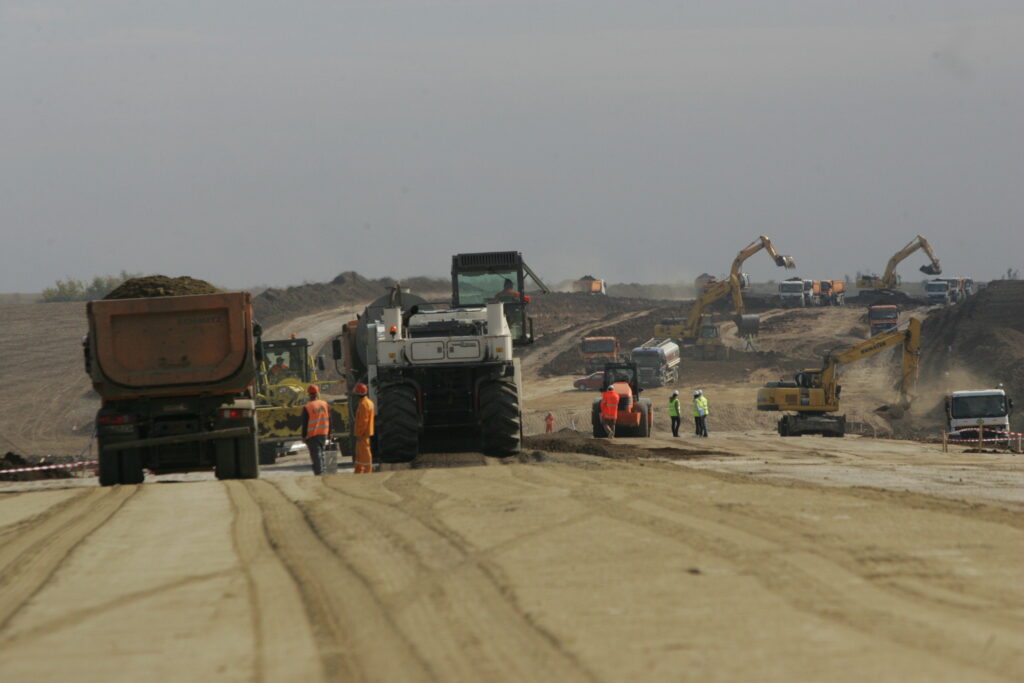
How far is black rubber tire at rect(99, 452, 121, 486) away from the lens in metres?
17.2

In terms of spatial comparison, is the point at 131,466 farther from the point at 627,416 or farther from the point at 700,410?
the point at 700,410

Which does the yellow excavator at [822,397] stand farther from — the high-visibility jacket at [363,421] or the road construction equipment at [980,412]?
the high-visibility jacket at [363,421]

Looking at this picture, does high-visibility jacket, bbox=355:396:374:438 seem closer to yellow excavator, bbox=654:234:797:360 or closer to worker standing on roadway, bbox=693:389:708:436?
worker standing on roadway, bbox=693:389:708:436

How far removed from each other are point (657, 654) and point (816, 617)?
3.79ft

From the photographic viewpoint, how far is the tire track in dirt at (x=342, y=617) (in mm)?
6258

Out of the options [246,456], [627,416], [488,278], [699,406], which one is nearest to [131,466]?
[246,456]

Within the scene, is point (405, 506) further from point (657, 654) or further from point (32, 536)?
point (657, 654)

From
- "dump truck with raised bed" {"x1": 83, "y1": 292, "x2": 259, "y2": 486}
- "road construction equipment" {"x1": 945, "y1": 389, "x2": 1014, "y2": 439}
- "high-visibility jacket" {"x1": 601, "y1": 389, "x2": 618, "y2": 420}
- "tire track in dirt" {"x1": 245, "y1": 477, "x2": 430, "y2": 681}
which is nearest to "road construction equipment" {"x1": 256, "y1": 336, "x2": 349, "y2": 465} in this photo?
"high-visibility jacket" {"x1": 601, "y1": 389, "x2": 618, "y2": 420}

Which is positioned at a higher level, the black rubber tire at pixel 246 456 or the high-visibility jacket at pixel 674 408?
the black rubber tire at pixel 246 456

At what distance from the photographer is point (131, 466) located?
682 inches

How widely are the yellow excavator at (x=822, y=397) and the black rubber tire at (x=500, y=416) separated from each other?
22068 mm

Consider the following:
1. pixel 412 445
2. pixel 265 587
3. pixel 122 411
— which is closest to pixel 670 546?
pixel 265 587

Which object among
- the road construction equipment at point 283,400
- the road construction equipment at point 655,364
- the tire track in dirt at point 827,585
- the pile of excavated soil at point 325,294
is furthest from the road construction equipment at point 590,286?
the tire track in dirt at point 827,585

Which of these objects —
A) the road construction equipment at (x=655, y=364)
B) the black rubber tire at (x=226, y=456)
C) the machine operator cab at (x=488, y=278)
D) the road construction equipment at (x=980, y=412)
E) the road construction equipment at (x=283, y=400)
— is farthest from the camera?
the road construction equipment at (x=655, y=364)
